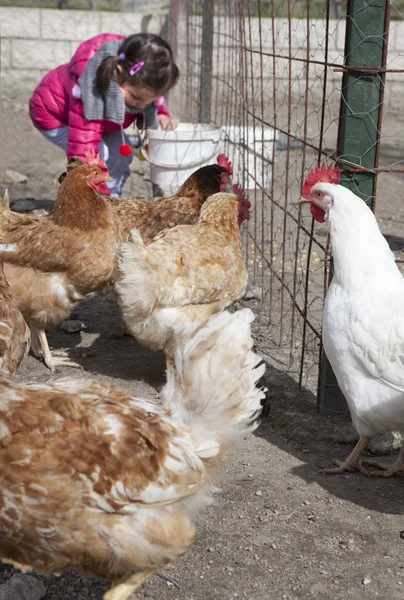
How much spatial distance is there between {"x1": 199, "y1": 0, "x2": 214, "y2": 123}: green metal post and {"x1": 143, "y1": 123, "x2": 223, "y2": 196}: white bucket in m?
1.84

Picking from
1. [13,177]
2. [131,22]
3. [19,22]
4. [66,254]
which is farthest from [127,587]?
[131,22]

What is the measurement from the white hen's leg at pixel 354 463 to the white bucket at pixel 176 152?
11.7 ft

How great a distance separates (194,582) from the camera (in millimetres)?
2613

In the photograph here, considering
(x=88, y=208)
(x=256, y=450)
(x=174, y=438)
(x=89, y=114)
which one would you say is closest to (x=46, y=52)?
(x=89, y=114)

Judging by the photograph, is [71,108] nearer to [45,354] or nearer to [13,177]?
[45,354]

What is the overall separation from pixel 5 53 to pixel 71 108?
6.63 meters

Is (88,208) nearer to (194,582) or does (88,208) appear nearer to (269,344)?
(269,344)

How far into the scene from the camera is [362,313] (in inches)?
118

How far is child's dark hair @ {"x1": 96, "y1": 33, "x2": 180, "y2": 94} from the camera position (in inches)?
211

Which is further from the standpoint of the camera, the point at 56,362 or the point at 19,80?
the point at 19,80


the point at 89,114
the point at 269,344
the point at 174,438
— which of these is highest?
the point at 89,114

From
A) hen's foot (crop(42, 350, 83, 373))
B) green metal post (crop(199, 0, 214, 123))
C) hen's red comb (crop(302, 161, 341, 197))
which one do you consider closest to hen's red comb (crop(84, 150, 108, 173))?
hen's foot (crop(42, 350, 83, 373))

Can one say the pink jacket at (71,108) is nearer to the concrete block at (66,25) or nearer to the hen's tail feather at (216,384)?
the hen's tail feather at (216,384)

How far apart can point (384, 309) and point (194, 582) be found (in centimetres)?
128
